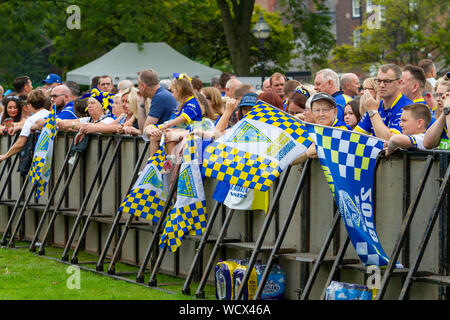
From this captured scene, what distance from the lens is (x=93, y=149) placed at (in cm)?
1346

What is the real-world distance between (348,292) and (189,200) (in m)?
2.96

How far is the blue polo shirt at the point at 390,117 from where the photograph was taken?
920cm

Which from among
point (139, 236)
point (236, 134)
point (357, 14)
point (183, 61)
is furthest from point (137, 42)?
point (357, 14)

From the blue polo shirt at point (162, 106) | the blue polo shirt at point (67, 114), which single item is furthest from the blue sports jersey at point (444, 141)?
the blue polo shirt at point (67, 114)

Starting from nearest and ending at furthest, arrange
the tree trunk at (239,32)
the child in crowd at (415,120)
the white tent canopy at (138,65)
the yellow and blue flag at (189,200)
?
the child in crowd at (415,120) < the yellow and blue flag at (189,200) < the white tent canopy at (138,65) < the tree trunk at (239,32)

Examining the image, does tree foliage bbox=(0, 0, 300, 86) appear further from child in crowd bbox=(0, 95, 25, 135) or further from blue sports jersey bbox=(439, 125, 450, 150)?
blue sports jersey bbox=(439, 125, 450, 150)

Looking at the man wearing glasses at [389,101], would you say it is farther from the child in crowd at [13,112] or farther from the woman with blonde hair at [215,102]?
the child in crowd at [13,112]

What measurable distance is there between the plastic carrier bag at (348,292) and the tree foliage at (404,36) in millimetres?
37991

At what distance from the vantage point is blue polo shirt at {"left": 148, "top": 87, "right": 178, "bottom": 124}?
11844mm

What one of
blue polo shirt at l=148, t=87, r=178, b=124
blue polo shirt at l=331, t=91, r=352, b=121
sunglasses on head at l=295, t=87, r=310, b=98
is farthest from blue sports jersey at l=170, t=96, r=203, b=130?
blue polo shirt at l=331, t=91, r=352, b=121

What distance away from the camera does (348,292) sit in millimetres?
8273

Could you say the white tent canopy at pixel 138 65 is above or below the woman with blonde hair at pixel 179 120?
above

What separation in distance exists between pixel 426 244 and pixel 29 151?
8.44 m

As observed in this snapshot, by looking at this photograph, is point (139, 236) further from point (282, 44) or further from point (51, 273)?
point (282, 44)
